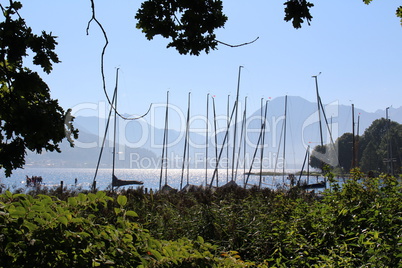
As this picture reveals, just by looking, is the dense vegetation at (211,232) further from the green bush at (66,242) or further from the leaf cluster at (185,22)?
the leaf cluster at (185,22)

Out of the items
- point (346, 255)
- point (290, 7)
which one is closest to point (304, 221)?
point (346, 255)

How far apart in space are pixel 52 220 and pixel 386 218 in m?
3.01

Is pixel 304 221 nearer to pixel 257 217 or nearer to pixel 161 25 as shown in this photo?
pixel 257 217

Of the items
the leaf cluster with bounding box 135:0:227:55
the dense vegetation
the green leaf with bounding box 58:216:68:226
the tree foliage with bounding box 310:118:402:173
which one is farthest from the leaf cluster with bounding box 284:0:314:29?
the tree foliage with bounding box 310:118:402:173

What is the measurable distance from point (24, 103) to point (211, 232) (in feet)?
9.33

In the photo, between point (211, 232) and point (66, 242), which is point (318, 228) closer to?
point (211, 232)

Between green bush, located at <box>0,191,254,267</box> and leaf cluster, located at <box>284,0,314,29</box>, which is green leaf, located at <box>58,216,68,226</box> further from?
leaf cluster, located at <box>284,0,314,29</box>

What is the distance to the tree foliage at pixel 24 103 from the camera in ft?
10.8

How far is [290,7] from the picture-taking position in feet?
10.2

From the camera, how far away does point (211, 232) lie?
17.0 ft

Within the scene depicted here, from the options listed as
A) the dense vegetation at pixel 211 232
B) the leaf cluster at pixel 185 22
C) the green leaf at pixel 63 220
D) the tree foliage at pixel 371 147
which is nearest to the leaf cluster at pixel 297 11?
the leaf cluster at pixel 185 22

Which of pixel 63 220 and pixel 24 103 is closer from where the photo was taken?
pixel 63 220

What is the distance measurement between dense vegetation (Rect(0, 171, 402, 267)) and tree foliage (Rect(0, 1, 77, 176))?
0.62 metres

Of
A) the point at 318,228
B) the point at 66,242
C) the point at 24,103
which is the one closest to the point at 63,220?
the point at 66,242
